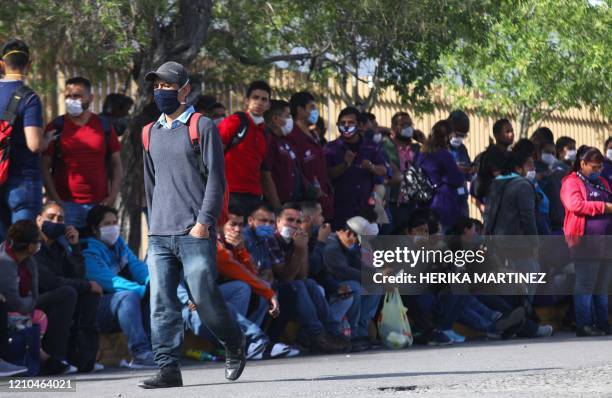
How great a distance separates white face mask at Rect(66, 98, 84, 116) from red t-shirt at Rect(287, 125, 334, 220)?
2.39 m

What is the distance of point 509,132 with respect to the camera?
1634cm

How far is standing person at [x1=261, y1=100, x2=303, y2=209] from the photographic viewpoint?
14.0 m

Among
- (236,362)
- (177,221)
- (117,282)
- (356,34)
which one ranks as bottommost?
(236,362)

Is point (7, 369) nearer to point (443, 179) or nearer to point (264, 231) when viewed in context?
point (264, 231)

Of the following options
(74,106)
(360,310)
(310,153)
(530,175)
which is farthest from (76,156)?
(530,175)

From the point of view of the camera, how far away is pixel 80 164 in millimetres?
12617

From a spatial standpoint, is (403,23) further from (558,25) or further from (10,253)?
(558,25)

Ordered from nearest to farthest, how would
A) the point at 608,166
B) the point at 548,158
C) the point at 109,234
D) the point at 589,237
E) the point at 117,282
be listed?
the point at 117,282 → the point at 109,234 → the point at 589,237 → the point at 548,158 → the point at 608,166

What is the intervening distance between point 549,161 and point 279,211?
17.2ft

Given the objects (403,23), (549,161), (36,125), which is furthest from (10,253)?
(549,161)

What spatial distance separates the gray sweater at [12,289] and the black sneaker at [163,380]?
1.62 meters

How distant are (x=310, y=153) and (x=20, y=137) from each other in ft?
13.0

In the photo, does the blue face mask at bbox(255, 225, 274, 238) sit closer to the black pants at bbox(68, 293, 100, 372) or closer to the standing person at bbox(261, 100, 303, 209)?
the standing person at bbox(261, 100, 303, 209)

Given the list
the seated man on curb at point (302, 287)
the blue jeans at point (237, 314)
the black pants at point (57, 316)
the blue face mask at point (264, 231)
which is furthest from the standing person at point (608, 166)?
the black pants at point (57, 316)
